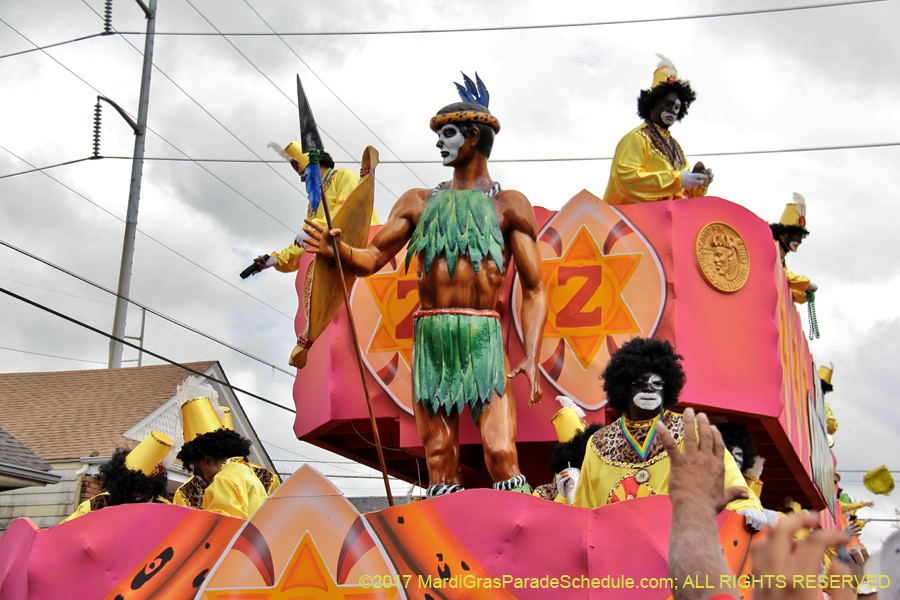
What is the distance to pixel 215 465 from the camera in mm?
5699

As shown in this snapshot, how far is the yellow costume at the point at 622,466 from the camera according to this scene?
12.4ft

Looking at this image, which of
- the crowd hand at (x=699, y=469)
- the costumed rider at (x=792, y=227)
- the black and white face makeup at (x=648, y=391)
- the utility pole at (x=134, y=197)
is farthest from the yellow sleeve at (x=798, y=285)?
the utility pole at (x=134, y=197)

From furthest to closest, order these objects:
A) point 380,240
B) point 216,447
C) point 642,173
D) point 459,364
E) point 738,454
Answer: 1. point 642,173
2. point 216,447
3. point 738,454
4. point 380,240
5. point 459,364

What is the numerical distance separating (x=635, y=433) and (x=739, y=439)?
1.77 metres

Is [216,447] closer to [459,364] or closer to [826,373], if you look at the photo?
[459,364]

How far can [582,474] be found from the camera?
408 centimetres

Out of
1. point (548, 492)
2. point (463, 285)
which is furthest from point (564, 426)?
point (463, 285)

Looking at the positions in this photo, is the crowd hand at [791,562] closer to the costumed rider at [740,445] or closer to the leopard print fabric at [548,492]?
the leopard print fabric at [548,492]

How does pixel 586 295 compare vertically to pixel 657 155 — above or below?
below

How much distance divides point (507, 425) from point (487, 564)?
4.37 feet

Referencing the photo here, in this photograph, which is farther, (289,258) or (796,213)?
(796,213)

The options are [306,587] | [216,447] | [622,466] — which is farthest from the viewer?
[216,447]

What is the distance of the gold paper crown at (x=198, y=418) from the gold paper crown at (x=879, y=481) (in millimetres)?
10489

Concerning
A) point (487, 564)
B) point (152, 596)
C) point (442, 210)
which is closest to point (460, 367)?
point (442, 210)
